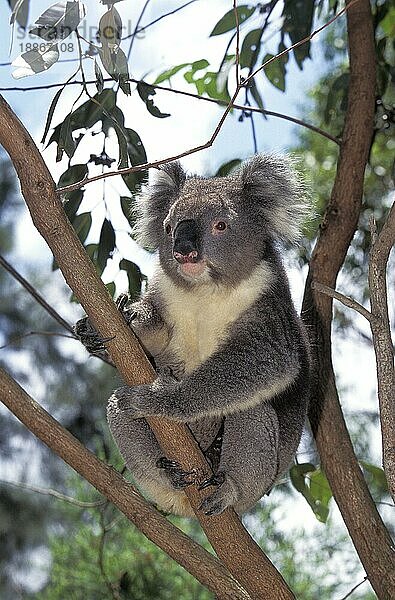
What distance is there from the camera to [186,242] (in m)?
2.43

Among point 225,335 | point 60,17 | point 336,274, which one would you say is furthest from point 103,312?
point 336,274

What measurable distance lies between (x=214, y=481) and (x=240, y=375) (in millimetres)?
302

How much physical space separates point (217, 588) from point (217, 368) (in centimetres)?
61

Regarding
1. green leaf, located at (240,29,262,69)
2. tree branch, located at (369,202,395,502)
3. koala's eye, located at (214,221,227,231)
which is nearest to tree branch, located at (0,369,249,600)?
tree branch, located at (369,202,395,502)

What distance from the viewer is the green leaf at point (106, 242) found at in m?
3.00

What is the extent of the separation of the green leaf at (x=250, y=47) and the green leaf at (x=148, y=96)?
0.58 meters

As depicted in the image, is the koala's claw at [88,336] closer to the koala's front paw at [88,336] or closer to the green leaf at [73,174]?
the koala's front paw at [88,336]

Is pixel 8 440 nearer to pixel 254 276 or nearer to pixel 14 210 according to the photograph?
pixel 14 210

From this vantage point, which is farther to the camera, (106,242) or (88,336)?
(106,242)

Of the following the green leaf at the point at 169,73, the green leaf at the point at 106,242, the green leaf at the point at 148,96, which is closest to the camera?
the green leaf at the point at 148,96

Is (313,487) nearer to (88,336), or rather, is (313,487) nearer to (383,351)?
(88,336)

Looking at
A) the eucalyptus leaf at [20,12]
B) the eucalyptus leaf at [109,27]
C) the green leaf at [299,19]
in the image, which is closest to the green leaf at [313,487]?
the green leaf at [299,19]

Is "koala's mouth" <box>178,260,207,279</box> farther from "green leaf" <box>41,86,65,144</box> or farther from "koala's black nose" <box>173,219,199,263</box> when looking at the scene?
"green leaf" <box>41,86,65,144</box>

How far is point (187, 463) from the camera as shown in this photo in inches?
89.4
